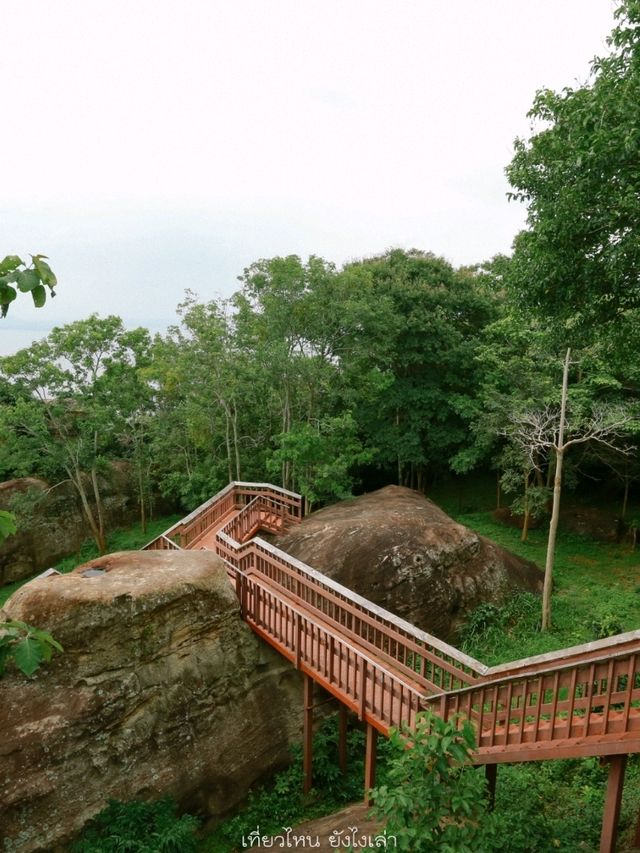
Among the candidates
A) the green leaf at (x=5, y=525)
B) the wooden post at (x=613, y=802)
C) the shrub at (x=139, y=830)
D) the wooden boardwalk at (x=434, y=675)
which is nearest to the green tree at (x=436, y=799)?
the wooden boardwalk at (x=434, y=675)

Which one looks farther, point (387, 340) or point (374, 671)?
point (387, 340)

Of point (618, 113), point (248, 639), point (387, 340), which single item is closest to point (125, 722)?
point (248, 639)

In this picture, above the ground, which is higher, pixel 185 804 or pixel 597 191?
pixel 597 191

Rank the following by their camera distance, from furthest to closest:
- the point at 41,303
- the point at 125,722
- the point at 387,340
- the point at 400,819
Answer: the point at 387,340 < the point at 125,722 < the point at 400,819 < the point at 41,303

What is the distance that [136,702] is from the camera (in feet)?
26.0

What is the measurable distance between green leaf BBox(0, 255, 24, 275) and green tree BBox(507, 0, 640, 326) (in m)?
6.37

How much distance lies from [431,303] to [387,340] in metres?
4.11

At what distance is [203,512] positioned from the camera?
48.8 ft

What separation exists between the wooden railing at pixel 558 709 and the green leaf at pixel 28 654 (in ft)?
14.8

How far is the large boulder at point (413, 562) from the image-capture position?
35.6 feet

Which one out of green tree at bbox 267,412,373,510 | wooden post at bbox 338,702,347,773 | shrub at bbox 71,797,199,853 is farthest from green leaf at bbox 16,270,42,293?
green tree at bbox 267,412,373,510

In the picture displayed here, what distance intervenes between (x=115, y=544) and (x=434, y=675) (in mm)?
16443

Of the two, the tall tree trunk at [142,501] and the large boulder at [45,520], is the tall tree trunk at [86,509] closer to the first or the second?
the large boulder at [45,520]

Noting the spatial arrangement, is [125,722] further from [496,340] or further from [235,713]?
[496,340]
